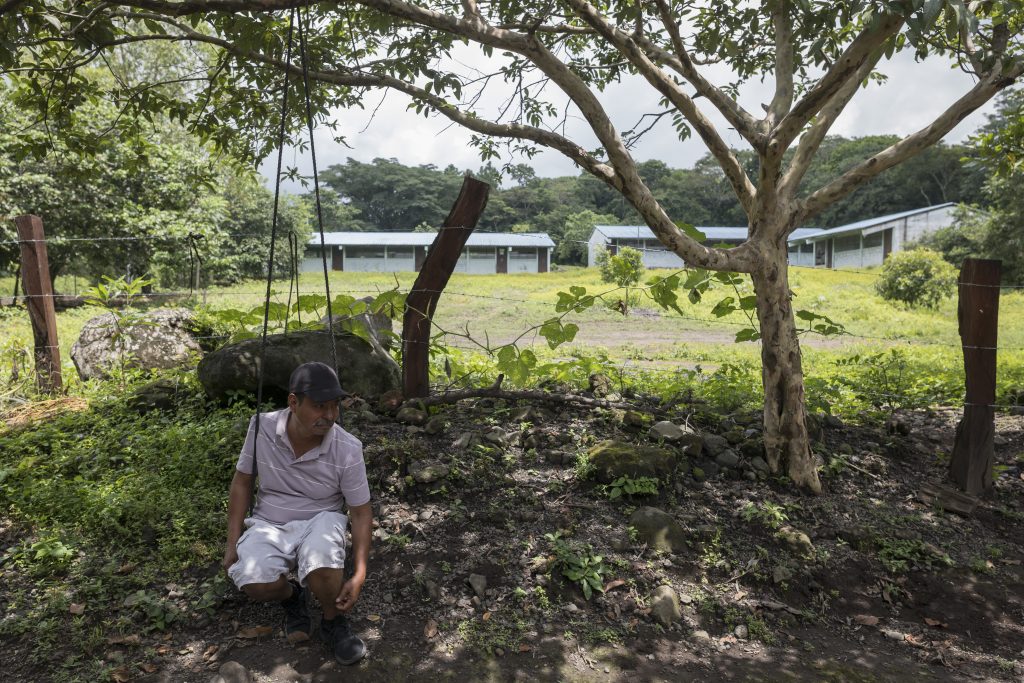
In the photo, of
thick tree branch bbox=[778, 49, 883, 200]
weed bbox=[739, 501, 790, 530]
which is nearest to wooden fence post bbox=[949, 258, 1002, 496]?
thick tree branch bbox=[778, 49, 883, 200]

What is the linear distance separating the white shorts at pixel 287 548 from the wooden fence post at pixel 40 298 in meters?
4.64

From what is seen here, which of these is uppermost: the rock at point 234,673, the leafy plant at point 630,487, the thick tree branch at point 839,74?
the thick tree branch at point 839,74

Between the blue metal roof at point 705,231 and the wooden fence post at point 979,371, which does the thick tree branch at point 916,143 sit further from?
the blue metal roof at point 705,231

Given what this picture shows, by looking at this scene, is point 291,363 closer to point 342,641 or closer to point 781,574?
point 342,641

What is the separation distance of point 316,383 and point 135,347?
5.12 metres

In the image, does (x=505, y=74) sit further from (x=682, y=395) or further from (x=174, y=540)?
(x=174, y=540)

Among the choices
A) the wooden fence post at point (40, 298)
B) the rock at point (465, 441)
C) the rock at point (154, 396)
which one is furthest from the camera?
the wooden fence post at point (40, 298)

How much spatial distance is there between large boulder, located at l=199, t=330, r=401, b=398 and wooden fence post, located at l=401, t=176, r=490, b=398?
1.63ft

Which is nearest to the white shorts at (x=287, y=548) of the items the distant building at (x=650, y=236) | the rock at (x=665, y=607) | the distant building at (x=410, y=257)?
the rock at (x=665, y=607)

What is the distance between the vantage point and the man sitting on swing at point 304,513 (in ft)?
9.55

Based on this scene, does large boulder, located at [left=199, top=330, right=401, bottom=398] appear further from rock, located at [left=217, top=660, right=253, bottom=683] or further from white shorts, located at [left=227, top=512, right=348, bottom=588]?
rock, located at [left=217, top=660, right=253, bottom=683]

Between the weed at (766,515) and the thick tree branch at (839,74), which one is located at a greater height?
the thick tree branch at (839,74)

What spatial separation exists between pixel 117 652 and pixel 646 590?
2.52 m

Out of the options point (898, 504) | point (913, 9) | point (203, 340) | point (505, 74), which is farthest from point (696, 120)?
point (203, 340)
